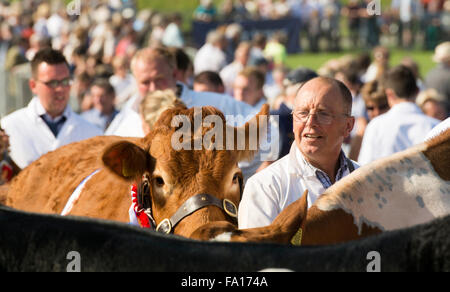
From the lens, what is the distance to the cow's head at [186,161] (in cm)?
354

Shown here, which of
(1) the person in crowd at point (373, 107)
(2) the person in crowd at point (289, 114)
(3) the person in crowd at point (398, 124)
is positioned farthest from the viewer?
(1) the person in crowd at point (373, 107)

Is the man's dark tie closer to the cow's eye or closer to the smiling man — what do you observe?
the cow's eye

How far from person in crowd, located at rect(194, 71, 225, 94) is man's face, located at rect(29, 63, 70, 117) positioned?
6.52ft

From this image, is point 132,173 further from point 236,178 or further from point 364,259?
point 364,259

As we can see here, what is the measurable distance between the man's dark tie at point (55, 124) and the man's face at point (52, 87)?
0.05m

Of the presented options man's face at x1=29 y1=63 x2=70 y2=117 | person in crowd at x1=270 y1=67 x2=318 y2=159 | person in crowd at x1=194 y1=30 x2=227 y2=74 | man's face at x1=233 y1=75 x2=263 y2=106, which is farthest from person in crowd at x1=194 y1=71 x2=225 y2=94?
person in crowd at x1=194 y1=30 x2=227 y2=74

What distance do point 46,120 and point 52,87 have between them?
281mm

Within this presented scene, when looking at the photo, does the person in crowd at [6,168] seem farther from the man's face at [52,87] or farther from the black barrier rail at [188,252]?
the black barrier rail at [188,252]

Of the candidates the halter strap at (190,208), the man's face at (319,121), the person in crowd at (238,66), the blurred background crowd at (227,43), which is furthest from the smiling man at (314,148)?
the person in crowd at (238,66)

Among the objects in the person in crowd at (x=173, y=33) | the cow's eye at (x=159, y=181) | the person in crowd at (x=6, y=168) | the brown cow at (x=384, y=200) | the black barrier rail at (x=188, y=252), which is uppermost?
Answer: the person in crowd at (x=173, y=33)

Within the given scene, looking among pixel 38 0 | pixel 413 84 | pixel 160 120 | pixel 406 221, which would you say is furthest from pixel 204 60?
pixel 38 0

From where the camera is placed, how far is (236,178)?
12.3 ft

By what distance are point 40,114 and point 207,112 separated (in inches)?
118

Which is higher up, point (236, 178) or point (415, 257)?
point (415, 257)
